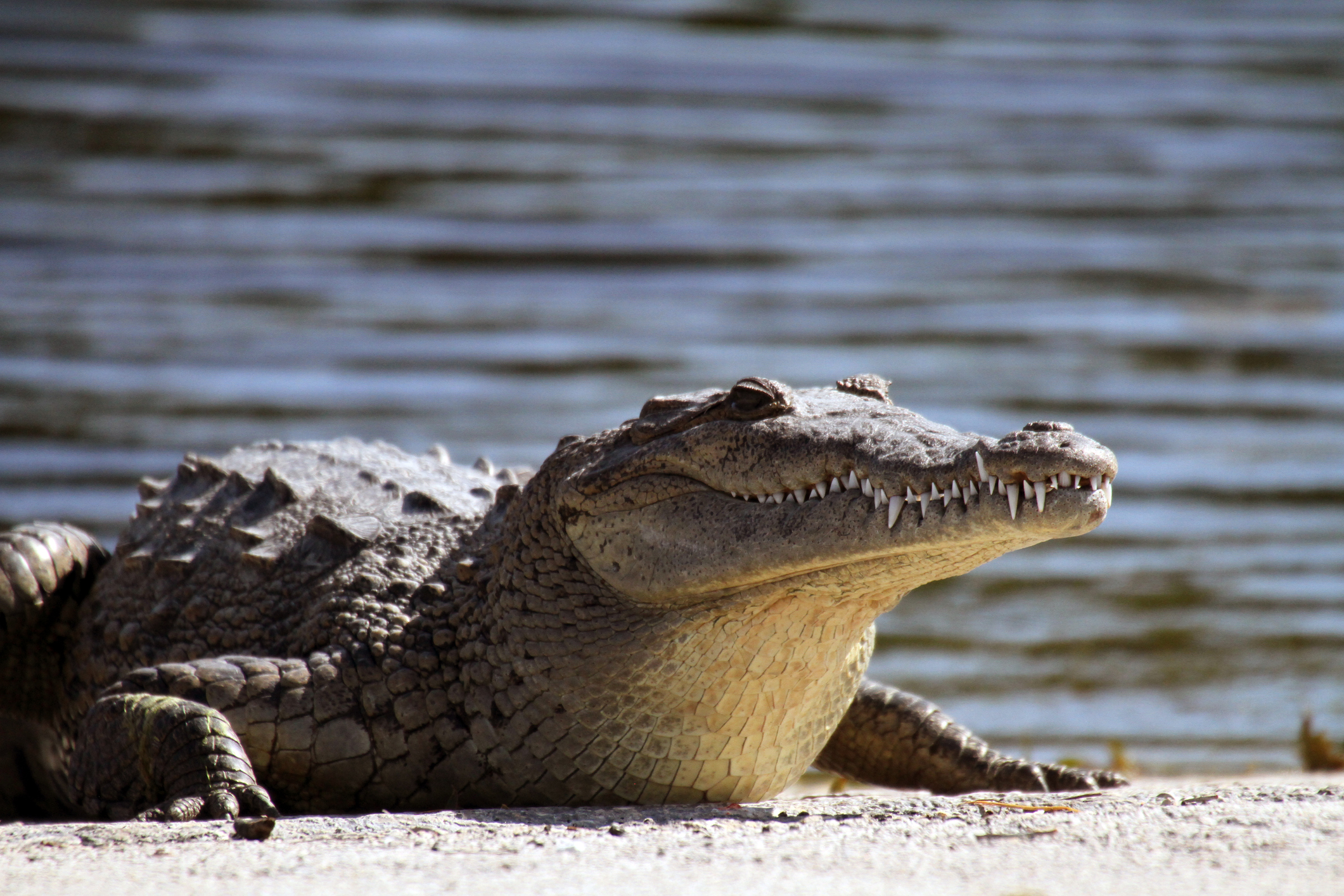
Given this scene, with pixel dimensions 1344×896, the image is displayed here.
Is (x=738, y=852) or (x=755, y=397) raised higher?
(x=755, y=397)

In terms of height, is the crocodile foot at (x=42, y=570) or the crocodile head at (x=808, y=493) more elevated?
the crocodile head at (x=808, y=493)

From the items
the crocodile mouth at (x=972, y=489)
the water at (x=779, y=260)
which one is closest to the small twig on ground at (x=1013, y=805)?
the crocodile mouth at (x=972, y=489)

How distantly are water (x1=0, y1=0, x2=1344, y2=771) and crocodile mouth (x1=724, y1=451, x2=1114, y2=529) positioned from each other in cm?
286

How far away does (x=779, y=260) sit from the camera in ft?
45.4

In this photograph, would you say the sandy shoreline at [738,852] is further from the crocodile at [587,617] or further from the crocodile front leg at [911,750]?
the crocodile front leg at [911,750]

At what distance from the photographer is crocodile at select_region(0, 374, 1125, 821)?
2.93 meters

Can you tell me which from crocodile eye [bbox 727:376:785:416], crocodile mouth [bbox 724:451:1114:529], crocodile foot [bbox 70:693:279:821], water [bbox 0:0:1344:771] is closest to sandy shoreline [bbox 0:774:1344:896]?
crocodile foot [bbox 70:693:279:821]

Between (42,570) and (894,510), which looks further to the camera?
(42,570)

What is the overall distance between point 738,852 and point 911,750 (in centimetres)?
159

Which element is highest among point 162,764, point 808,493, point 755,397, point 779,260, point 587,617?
point 779,260

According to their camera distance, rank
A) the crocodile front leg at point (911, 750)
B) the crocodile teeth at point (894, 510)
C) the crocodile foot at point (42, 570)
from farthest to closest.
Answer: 1. the crocodile foot at point (42, 570)
2. the crocodile front leg at point (911, 750)
3. the crocodile teeth at point (894, 510)

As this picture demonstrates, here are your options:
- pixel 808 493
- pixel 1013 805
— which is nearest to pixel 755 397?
pixel 808 493

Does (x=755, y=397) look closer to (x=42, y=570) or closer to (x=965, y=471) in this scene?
(x=965, y=471)

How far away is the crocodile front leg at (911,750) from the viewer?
13.3 feet
